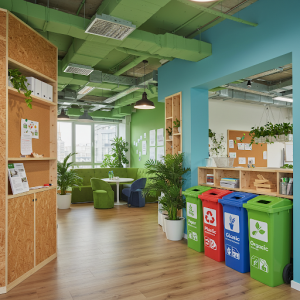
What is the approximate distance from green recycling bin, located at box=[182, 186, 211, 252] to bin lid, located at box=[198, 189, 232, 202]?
17 cm

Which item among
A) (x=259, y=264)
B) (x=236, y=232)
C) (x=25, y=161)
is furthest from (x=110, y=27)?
(x=259, y=264)

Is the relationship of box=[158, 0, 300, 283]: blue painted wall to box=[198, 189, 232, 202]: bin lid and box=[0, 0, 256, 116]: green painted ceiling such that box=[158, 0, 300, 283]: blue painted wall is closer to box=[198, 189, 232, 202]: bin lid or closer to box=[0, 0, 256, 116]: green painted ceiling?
box=[0, 0, 256, 116]: green painted ceiling

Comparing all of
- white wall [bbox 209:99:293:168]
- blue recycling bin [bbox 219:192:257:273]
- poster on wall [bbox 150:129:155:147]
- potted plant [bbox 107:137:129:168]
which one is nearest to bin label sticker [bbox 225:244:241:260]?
blue recycling bin [bbox 219:192:257:273]

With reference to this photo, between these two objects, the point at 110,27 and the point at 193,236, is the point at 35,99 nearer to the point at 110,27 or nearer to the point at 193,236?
the point at 110,27

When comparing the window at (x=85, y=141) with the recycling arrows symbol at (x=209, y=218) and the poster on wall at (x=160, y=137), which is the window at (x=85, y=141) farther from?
the recycling arrows symbol at (x=209, y=218)

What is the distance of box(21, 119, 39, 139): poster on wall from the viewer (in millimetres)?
3622

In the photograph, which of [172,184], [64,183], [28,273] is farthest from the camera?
[64,183]

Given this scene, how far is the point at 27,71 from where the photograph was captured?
3.62 metres

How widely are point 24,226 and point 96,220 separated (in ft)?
10.4

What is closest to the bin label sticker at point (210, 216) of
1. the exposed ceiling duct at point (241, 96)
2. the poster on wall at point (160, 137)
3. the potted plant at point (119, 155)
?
the exposed ceiling duct at point (241, 96)

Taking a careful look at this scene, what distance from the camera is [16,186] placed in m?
3.26

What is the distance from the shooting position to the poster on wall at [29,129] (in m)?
3.62

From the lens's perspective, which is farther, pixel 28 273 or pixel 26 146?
pixel 26 146

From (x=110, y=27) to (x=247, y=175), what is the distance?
9.07 ft
